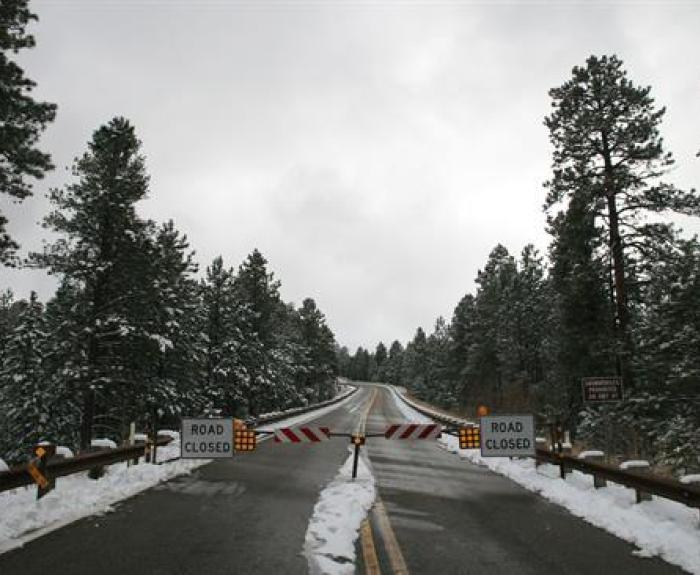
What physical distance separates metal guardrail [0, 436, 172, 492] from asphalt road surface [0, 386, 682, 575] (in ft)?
3.97

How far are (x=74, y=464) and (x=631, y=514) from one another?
8.46 metres

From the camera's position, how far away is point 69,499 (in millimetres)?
8484

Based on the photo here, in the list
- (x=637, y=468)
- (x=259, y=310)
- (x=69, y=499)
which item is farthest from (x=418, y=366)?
(x=69, y=499)

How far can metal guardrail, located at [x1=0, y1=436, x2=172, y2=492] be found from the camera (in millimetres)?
7668

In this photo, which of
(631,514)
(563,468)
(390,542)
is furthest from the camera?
(563,468)

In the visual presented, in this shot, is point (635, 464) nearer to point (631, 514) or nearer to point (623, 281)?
point (631, 514)

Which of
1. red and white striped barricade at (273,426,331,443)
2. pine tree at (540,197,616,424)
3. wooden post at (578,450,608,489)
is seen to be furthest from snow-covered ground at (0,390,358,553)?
pine tree at (540,197,616,424)

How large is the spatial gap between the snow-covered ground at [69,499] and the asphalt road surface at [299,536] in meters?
0.24

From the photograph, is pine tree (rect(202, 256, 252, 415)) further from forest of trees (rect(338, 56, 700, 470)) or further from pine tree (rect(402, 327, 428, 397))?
pine tree (rect(402, 327, 428, 397))

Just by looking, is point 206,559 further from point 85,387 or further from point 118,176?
point 118,176

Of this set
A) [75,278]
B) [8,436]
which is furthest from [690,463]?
[8,436]

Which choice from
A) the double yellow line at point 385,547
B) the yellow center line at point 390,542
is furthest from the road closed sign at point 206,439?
the double yellow line at point 385,547

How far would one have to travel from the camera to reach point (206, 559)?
5812 mm

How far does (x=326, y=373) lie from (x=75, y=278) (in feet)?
226
